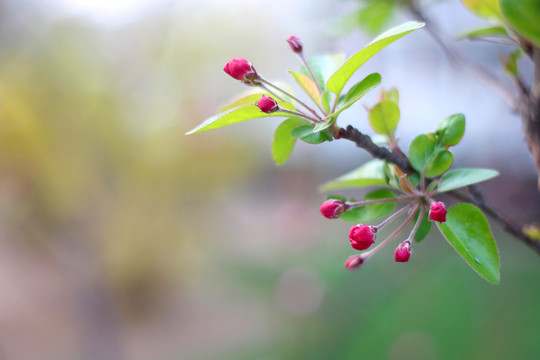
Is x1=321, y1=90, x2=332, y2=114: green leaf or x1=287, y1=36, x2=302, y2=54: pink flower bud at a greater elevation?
x1=287, y1=36, x2=302, y2=54: pink flower bud

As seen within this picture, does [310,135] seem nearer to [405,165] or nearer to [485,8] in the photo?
[405,165]

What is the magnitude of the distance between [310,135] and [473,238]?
0.51 feet

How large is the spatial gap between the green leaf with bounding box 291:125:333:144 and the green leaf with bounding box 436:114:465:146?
14cm

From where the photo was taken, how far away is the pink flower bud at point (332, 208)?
0.33 metres

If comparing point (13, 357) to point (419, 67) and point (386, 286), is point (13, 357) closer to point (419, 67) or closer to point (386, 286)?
point (386, 286)

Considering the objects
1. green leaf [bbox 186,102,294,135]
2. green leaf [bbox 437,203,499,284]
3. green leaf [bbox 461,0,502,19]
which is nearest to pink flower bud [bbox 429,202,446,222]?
green leaf [bbox 437,203,499,284]

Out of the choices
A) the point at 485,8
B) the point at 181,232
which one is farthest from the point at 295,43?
the point at 181,232

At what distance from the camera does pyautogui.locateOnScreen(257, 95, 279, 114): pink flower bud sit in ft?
0.93

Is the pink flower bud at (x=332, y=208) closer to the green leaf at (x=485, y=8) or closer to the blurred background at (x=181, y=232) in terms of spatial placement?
the green leaf at (x=485, y=8)

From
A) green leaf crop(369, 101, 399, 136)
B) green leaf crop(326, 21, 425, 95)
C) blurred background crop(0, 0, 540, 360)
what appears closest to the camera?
green leaf crop(326, 21, 425, 95)

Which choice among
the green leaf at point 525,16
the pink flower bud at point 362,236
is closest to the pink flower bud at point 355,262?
the pink flower bud at point 362,236

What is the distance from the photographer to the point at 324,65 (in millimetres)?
426

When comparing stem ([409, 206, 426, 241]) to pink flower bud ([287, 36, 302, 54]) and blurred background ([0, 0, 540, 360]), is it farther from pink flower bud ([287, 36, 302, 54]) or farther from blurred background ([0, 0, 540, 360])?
blurred background ([0, 0, 540, 360])

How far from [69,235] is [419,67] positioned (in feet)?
7.74
